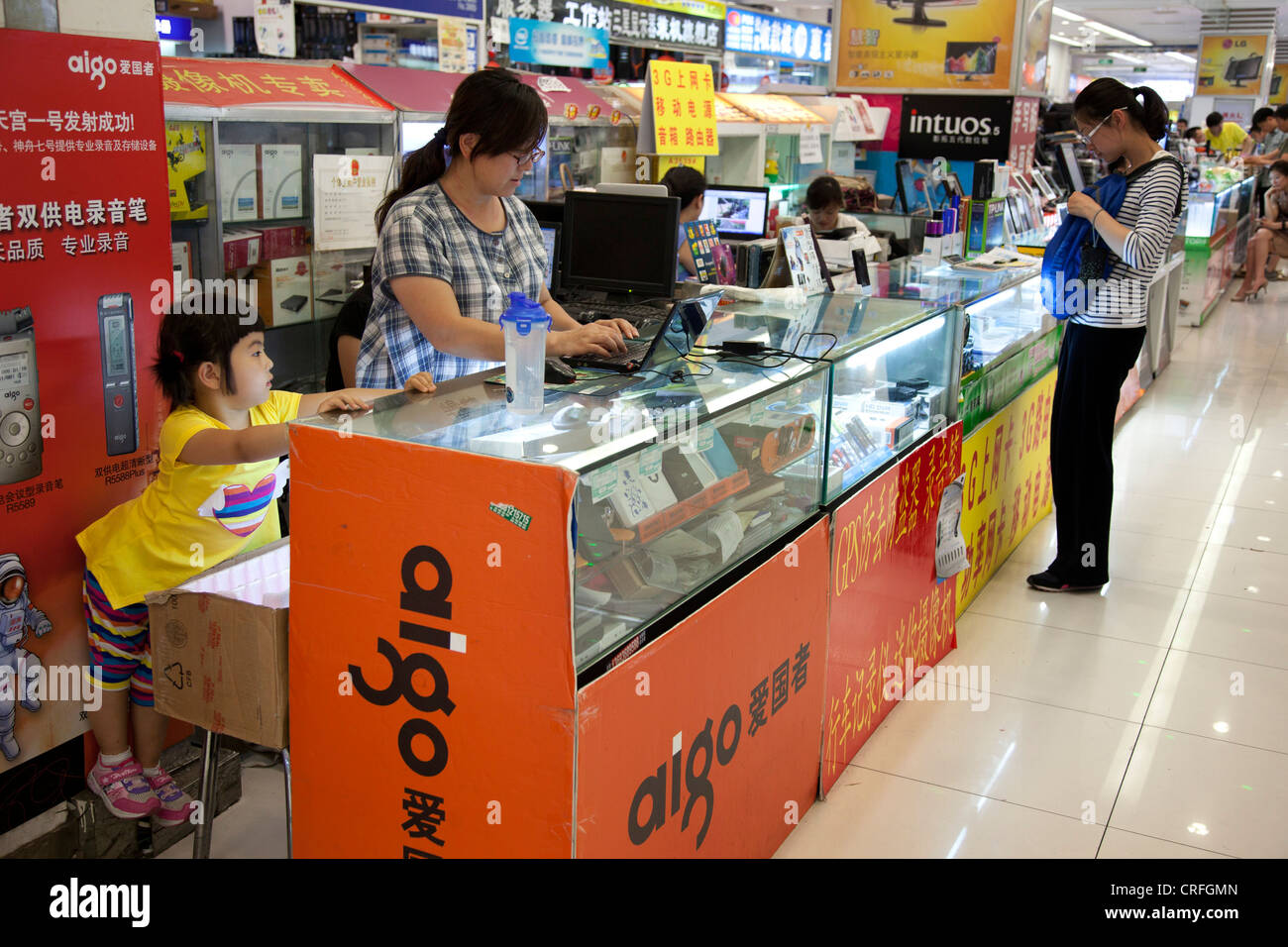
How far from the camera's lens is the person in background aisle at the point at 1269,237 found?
11406 mm

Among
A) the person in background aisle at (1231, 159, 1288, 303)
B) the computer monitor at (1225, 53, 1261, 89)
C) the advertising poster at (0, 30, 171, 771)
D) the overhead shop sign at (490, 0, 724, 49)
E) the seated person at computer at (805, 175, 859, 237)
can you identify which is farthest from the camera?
the computer monitor at (1225, 53, 1261, 89)

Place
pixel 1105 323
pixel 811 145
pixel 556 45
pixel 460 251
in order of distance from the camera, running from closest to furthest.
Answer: pixel 460 251, pixel 1105 323, pixel 556 45, pixel 811 145

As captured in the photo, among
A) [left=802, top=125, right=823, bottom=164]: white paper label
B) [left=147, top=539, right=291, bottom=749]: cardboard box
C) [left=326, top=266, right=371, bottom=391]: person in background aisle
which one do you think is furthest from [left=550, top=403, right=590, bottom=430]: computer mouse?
[left=802, top=125, right=823, bottom=164]: white paper label

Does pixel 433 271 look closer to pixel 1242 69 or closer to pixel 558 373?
pixel 558 373

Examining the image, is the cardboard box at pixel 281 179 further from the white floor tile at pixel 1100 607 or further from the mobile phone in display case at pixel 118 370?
the white floor tile at pixel 1100 607

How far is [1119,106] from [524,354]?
2632 millimetres

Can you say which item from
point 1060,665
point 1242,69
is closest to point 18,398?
point 1060,665

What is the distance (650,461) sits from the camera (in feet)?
6.86

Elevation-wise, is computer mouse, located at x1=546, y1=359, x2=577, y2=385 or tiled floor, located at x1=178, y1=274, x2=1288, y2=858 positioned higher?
computer mouse, located at x1=546, y1=359, x2=577, y2=385

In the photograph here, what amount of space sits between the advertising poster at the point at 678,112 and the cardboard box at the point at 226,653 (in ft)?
14.7

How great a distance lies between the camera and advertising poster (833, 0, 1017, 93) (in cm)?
605

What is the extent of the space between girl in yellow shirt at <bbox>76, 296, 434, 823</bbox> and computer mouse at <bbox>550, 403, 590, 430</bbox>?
27 centimetres

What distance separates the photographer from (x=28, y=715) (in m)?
2.43

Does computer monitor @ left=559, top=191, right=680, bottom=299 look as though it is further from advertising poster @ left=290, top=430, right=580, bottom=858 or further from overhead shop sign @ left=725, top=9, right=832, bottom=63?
overhead shop sign @ left=725, top=9, right=832, bottom=63
